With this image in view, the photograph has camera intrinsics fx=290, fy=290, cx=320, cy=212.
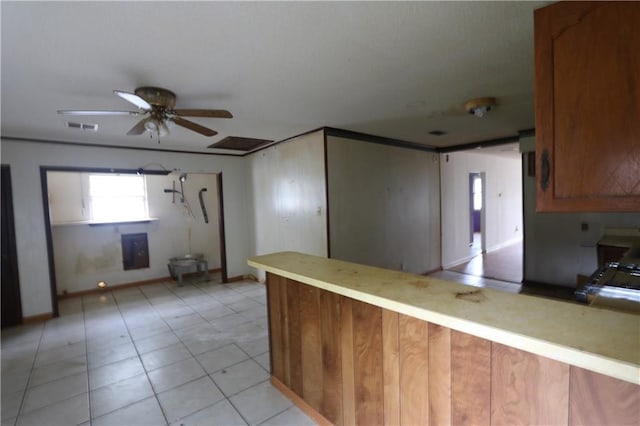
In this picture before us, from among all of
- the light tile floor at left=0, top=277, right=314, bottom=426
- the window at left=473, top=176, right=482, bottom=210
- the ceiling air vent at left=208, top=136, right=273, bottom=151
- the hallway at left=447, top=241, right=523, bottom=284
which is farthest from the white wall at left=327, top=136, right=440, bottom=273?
the window at left=473, top=176, right=482, bottom=210

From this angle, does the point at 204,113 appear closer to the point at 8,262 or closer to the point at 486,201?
the point at 8,262

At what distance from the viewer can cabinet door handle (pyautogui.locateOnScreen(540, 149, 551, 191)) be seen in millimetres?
1211

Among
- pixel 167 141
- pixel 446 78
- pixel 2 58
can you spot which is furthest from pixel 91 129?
pixel 446 78

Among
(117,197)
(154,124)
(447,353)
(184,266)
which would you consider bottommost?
(184,266)

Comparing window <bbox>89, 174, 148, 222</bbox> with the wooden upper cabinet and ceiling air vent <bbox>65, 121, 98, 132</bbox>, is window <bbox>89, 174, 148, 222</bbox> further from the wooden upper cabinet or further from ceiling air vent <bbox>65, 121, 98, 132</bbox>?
the wooden upper cabinet

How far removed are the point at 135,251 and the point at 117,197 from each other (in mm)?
1031

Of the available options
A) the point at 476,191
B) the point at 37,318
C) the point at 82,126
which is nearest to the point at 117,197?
the point at 37,318

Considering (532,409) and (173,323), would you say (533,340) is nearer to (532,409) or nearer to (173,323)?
(532,409)

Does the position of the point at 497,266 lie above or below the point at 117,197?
below

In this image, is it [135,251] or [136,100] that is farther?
[135,251]

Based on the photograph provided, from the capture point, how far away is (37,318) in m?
3.78

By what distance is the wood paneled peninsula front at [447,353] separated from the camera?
86cm

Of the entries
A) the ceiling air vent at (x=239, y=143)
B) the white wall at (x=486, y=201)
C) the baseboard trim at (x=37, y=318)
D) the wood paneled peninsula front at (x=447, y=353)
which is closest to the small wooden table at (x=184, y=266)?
the baseboard trim at (x=37, y=318)

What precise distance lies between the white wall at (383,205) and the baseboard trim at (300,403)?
1731 mm
